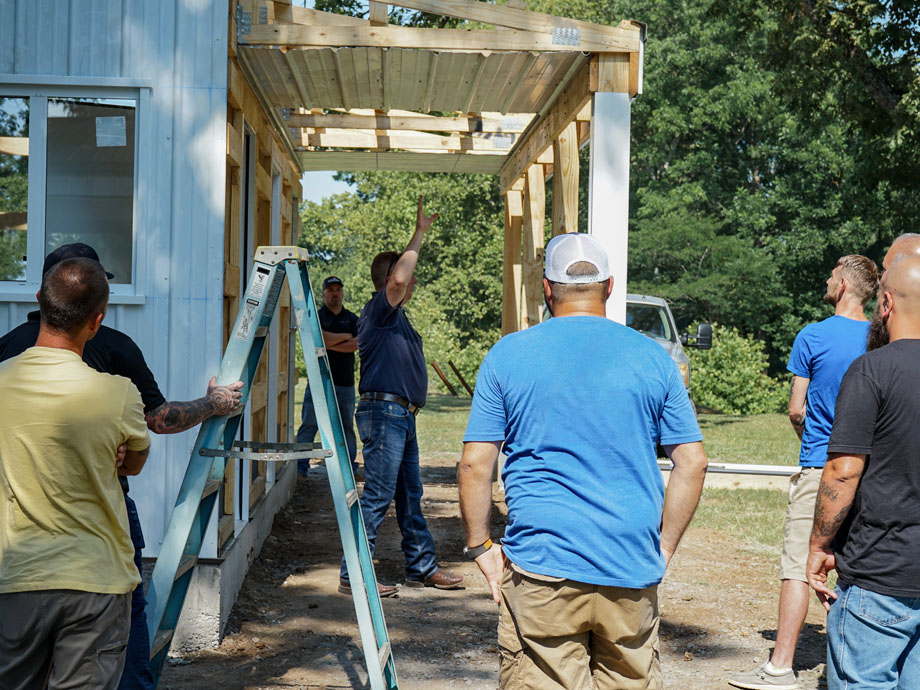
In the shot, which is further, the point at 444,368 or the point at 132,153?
the point at 444,368

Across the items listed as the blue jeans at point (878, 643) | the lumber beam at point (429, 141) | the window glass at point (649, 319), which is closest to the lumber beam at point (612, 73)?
the blue jeans at point (878, 643)

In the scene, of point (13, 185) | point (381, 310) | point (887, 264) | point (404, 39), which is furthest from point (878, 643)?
point (13, 185)

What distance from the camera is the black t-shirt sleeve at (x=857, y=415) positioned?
2750 mm

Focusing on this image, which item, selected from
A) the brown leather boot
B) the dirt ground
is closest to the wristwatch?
the dirt ground

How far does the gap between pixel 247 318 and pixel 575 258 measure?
172cm

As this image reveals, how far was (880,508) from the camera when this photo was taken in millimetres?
2777

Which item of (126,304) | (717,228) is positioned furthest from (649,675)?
(717,228)

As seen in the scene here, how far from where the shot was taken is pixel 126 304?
502 cm

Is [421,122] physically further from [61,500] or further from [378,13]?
[61,500]

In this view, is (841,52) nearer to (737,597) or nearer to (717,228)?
(737,597)

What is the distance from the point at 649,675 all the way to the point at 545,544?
50 centimetres

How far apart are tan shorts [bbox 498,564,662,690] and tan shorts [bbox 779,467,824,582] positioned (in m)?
2.02

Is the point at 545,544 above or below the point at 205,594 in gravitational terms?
above

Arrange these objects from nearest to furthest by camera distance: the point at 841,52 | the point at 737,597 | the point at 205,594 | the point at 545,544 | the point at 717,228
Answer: the point at 545,544 → the point at 205,594 → the point at 737,597 → the point at 841,52 → the point at 717,228
